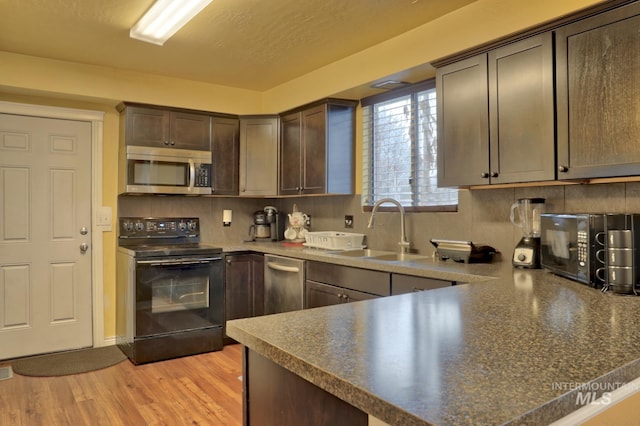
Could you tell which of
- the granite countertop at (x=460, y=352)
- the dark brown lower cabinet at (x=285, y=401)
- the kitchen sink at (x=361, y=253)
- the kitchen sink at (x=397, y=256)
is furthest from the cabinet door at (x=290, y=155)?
the dark brown lower cabinet at (x=285, y=401)

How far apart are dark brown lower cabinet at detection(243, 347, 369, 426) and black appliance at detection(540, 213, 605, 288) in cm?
132

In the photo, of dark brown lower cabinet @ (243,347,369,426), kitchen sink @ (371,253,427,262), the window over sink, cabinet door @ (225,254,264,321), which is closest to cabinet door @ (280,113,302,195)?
the window over sink

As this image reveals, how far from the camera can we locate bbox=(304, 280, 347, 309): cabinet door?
3104mm

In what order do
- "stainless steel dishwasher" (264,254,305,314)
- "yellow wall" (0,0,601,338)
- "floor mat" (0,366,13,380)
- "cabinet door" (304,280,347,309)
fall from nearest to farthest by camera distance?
1. "yellow wall" (0,0,601,338)
2. "cabinet door" (304,280,347,309)
3. "floor mat" (0,366,13,380)
4. "stainless steel dishwasher" (264,254,305,314)

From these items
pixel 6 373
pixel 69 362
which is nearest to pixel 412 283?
pixel 69 362

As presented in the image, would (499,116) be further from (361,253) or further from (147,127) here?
(147,127)

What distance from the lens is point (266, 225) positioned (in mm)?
4648

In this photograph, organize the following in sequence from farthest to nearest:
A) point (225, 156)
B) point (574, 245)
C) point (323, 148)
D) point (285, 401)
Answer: point (225, 156) → point (323, 148) → point (574, 245) → point (285, 401)

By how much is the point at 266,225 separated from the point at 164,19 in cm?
231

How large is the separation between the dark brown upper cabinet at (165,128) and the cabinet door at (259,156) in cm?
37

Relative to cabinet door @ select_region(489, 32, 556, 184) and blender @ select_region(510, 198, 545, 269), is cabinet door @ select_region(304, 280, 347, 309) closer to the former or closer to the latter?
blender @ select_region(510, 198, 545, 269)

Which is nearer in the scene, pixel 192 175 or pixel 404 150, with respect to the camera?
pixel 404 150

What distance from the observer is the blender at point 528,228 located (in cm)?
Result: 239

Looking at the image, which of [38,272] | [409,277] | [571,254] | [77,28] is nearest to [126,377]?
[38,272]
